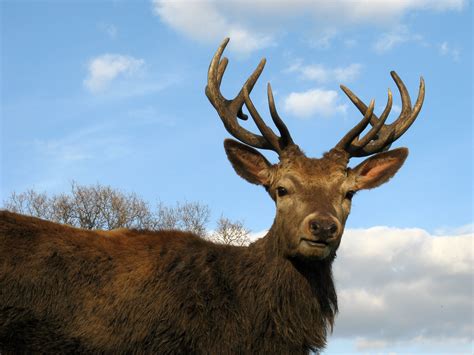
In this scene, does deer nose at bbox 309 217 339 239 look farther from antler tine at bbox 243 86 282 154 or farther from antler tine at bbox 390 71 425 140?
antler tine at bbox 390 71 425 140

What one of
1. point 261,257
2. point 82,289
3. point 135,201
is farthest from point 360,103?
point 135,201

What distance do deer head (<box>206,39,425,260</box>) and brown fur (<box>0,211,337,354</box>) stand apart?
516mm

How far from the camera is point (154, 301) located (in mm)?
7914

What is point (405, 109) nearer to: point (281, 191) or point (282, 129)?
point (282, 129)

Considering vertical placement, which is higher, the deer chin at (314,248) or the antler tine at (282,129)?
the antler tine at (282,129)

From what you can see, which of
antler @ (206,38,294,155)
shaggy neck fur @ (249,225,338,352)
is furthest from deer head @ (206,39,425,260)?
shaggy neck fur @ (249,225,338,352)

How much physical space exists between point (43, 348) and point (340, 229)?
378cm

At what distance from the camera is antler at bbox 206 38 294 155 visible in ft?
28.7

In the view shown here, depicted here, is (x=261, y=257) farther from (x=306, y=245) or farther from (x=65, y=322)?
(x=65, y=322)

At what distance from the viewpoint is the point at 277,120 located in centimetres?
868

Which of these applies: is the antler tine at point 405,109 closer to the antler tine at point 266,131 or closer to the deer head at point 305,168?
the deer head at point 305,168

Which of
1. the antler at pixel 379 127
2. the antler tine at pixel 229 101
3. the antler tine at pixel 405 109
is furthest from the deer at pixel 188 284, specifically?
the antler tine at pixel 405 109

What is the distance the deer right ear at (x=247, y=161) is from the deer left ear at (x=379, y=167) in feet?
4.20

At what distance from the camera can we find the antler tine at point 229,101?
9.23 meters
